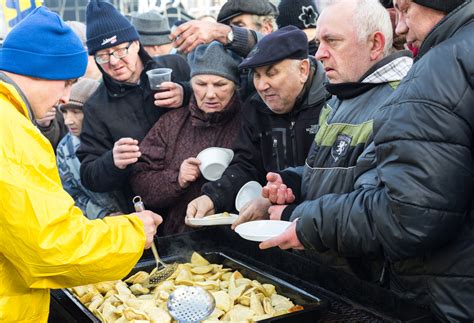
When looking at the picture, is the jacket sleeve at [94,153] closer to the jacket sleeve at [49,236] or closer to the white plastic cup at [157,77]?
the white plastic cup at [157,77]

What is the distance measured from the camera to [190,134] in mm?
3109

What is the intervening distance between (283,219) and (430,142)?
2.75 feet

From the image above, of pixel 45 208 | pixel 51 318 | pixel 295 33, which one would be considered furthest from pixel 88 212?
pixel 45 208

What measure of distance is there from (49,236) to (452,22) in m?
1.23

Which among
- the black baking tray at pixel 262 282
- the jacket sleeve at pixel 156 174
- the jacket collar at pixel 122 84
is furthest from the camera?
the jacket collar at pixel 122 84

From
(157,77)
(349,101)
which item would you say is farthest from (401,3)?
(157,77)

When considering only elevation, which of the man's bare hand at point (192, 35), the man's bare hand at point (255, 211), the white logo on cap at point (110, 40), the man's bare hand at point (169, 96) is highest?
the man's bare hand at point (192, 35)

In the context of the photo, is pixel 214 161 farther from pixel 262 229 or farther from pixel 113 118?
pixel 262 229

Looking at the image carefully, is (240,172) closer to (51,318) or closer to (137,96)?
(137,96)

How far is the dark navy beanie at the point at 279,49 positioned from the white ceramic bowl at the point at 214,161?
0.48m

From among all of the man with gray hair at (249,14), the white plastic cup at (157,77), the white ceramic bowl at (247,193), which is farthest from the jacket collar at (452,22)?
the man with gray hair at (249,14)

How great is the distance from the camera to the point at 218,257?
8.14 ft

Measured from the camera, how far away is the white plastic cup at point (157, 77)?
3043 mm

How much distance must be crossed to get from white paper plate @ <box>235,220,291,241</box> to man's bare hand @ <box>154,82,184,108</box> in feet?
4.02
